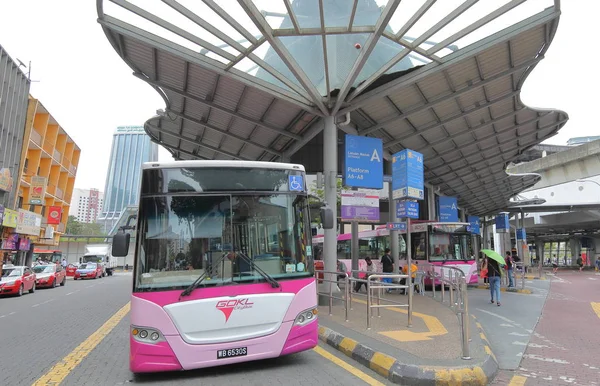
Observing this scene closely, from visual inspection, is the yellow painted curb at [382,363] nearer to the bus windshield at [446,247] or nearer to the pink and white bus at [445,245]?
the pink and white bus at [445,245]

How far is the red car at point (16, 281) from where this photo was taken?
1930 centimetres

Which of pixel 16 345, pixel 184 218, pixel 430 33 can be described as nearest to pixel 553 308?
pixel 430 33

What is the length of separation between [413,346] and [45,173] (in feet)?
143

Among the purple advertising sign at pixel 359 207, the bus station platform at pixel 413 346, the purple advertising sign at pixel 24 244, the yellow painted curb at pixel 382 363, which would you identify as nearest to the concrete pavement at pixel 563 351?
the bus station platform at pixel 413 346

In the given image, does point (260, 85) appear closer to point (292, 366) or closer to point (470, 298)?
point (292, 366)

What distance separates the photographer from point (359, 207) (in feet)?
45.9

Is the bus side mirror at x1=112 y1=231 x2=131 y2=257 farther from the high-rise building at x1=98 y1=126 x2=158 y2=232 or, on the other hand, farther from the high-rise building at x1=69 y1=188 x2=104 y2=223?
the high-rise building at x1=69 y1=188 x2=104 y2=223

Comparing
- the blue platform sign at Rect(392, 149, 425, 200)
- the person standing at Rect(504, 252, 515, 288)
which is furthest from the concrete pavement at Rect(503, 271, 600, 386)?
the person standing at Rect(504, 252, 515, 288)

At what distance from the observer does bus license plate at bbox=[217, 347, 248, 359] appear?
5.16m

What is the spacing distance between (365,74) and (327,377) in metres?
12.2

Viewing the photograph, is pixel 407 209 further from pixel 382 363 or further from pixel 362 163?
pixel 382 363

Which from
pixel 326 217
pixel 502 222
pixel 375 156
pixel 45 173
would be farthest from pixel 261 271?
pixel 45 173

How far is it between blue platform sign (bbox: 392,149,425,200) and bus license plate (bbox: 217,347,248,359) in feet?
19.9

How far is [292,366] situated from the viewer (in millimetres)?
5836
